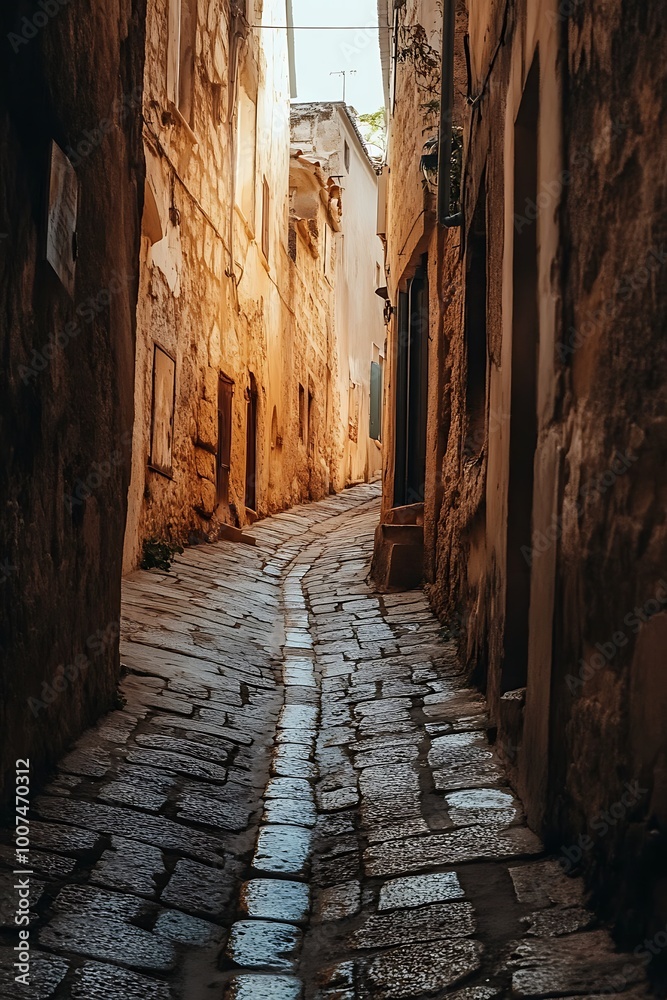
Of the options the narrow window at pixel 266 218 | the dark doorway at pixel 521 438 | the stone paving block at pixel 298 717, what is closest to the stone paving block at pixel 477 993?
the dark doorway at pixel 521 438

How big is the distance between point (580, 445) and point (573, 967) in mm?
1343

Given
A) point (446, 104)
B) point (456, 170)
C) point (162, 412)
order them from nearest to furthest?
point (446, 104) < point (456, 170) < point (162, 412)

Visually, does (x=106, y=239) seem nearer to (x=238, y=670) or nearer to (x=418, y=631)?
(x=238, y=670)

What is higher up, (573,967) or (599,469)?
(599,469)

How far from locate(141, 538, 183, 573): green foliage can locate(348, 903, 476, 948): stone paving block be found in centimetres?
618

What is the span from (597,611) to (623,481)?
0.38m

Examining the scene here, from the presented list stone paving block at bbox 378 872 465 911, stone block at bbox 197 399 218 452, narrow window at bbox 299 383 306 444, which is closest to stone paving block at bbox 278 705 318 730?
stone paving block at bbox 378 872 465 911

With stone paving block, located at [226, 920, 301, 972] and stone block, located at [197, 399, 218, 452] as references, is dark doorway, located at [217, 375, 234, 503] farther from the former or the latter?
stone paving block, located at [226, 920, 301, 972]

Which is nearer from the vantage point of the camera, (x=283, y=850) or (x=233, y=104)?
(x=283, y=850)

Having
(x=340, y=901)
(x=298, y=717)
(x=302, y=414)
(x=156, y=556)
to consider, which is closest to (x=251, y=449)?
(x=302, y=414)

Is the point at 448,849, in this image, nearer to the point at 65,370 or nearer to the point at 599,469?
the point at 599,469

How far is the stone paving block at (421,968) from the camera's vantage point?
248 cm

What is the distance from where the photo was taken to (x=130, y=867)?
3.13 meters

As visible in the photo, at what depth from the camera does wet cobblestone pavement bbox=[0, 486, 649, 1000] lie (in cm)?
253
